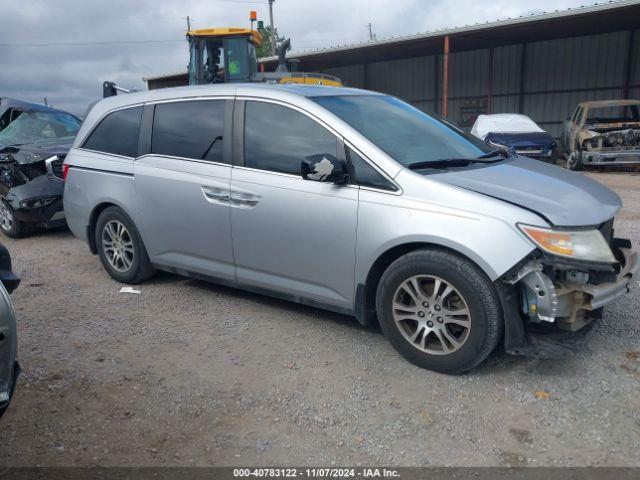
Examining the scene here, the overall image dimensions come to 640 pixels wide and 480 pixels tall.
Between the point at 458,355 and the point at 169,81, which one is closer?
the point at 458,355

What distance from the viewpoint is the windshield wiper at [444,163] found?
12.0ft

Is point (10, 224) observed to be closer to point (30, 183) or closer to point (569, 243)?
point (30, 183)

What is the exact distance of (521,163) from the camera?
13.9 feet

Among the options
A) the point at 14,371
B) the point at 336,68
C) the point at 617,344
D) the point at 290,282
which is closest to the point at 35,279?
the point at 290,282

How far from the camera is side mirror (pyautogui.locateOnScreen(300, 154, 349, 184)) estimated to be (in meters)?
3.61

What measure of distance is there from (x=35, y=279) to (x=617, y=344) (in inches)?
211

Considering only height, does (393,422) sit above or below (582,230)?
below

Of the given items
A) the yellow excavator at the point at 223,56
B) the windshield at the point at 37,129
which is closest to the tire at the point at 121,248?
the windshield at the point at 37,129

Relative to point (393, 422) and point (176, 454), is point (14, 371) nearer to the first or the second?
point (176, 454)

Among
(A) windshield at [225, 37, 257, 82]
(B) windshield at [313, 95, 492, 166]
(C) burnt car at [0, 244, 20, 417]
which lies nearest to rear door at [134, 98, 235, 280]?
(B) windshield at [313, 95, 492, 166]

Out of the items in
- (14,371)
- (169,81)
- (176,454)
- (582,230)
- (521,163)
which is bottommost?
(176,454)

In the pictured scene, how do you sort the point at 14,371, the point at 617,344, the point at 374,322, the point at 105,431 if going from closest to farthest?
1. the point at 14,371
2. the point at 105,431
3. the point at 617,344
4. the point at 374,322

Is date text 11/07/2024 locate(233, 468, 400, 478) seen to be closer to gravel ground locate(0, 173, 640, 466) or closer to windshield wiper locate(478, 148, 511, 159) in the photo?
gravel ground locate(0, 173, 640, 466)

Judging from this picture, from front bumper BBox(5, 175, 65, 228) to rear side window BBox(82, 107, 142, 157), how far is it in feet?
7.31
